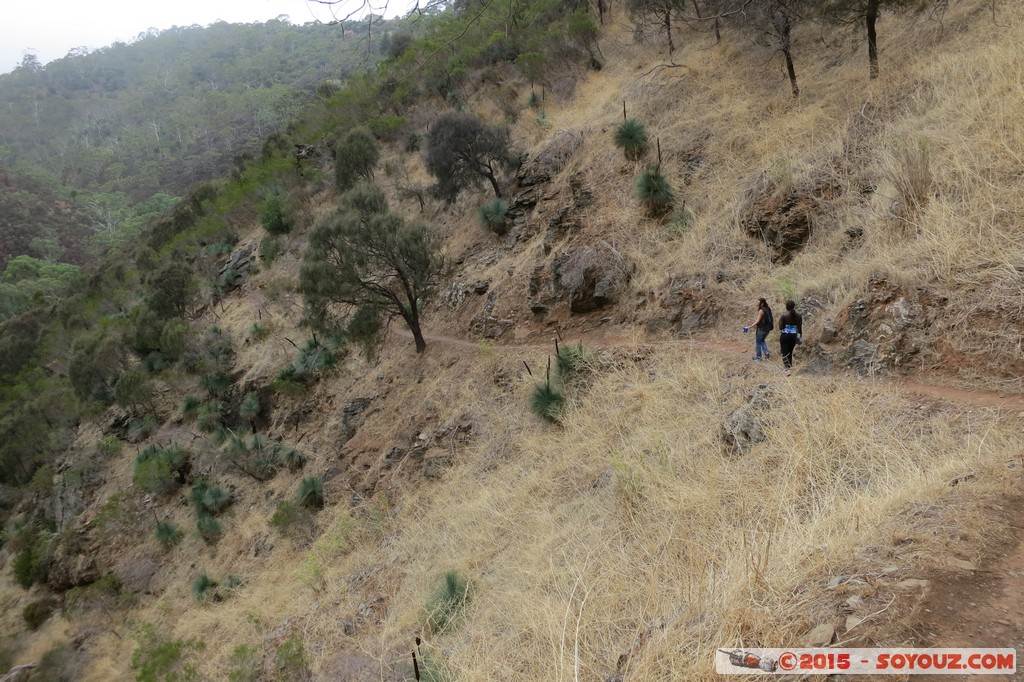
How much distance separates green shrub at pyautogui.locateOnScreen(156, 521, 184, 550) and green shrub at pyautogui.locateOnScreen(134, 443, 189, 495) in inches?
87.0

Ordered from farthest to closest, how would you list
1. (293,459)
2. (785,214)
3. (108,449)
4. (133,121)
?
(133,121) < (108,449) < (293,459) < (785,214)

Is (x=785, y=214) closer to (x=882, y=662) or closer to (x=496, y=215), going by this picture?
(x=496, y=215)

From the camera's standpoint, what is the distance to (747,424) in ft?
21.4

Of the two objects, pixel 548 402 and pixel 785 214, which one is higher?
pixel 785 214

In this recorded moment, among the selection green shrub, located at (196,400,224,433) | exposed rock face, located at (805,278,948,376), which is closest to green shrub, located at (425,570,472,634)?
exposed rock face, located at (805,278,948,376)

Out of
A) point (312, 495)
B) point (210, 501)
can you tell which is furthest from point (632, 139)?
point (210, 501)

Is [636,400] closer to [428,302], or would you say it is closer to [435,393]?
[435,393]

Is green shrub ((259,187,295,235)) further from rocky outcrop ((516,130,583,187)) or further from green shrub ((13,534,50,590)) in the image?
green shrub ((13,534,50,590))

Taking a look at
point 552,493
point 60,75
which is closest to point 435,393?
point 552,493

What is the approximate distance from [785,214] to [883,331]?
404cm

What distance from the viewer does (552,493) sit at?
26.9 ft

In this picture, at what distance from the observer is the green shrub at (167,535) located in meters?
17.1

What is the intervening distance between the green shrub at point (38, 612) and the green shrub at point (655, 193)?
22897 millimetres

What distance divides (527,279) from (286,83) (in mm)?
120191
